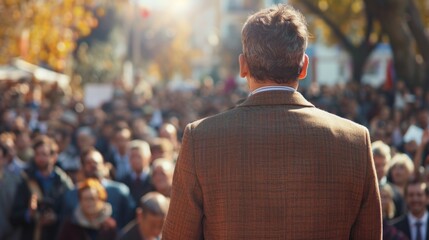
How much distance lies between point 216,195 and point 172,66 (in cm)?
7330

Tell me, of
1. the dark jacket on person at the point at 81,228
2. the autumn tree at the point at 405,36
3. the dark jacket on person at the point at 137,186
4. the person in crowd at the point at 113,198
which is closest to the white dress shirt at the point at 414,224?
the dark jacket on person at the point at 81,228

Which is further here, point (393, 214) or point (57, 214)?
point (57, 214)

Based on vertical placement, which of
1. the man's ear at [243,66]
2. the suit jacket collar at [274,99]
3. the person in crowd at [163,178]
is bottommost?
the person in crowd at [163,178]

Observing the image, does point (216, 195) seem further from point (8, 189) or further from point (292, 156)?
point (8, 189)

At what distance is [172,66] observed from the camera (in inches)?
3012

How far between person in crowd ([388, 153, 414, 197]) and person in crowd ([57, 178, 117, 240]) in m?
2.57

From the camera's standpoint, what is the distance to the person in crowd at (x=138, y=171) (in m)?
10.2

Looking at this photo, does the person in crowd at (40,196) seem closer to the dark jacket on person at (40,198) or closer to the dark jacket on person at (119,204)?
the dark jacket on person at (40,198)

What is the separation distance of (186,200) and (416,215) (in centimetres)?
455

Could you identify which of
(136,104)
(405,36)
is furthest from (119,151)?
(136,104)

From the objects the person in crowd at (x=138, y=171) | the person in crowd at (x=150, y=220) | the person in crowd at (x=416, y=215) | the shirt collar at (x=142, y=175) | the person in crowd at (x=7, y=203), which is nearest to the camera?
the person in crowd at (x=150, y=220)

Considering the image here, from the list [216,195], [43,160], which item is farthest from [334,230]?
[43,160]

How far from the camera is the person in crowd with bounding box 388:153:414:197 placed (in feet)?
28.6

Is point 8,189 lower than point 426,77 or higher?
higher
